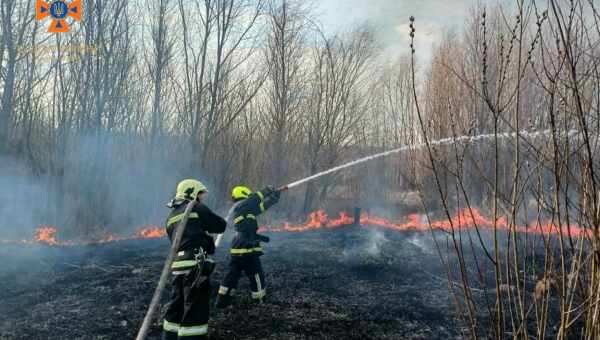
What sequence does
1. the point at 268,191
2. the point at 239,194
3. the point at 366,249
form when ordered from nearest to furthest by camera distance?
the point at 239,194 < the point at 268,191 < the point at 366,249

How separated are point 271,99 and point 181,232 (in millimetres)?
12686

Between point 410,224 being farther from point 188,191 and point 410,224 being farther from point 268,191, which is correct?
point 188,191

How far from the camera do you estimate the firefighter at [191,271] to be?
14.9 ft

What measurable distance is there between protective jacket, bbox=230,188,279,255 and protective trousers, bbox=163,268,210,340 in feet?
5.04

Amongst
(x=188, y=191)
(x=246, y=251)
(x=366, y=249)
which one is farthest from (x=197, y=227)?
(x=366, y=249)

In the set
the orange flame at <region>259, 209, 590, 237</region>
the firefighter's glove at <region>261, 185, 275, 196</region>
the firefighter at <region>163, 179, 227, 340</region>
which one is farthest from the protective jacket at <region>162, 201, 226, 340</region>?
the orange flame at <region>259, 209, 590, 237</region>

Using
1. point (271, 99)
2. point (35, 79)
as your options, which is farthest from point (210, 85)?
point (35, 79)

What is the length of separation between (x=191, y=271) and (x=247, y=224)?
1.72 meters

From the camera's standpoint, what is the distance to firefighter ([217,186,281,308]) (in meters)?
6.15

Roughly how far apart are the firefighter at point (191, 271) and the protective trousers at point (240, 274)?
50.9 inches

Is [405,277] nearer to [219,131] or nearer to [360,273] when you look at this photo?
[360,273]

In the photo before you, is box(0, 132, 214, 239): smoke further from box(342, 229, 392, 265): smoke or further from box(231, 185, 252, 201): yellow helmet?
box(231, 185, 252, 201): yellow helmet

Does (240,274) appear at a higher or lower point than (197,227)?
lower

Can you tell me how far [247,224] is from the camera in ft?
20.9
